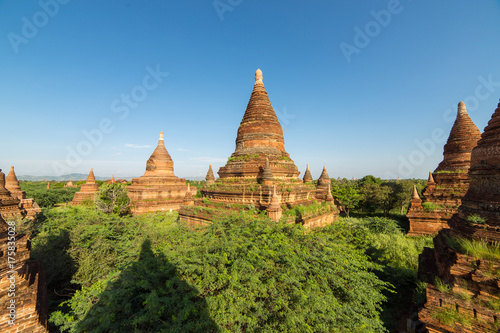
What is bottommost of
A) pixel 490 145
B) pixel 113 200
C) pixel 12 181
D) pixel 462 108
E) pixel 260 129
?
pixel 113 200

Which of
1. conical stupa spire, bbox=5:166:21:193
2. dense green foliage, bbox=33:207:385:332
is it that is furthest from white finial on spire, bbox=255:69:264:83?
conical stupa spire, bbox=5:166:21:193

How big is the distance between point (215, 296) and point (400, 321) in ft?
24.9

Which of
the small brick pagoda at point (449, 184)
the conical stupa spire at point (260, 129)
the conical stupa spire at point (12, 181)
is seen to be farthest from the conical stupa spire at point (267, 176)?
the conical stupa spire at point (12, 181)

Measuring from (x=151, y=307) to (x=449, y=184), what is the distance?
21849 millimetres

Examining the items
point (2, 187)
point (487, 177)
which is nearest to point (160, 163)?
point (2, 187)

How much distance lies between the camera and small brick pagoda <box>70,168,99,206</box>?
27.1 metres

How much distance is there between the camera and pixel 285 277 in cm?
556

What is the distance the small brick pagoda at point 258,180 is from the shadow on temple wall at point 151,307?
593 centimetres

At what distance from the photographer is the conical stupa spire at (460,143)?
16875mm

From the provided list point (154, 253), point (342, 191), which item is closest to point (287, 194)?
point (154, 253)

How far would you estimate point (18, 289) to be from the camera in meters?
5.82

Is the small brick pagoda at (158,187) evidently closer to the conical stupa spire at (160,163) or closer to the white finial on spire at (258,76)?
the conical stupa spire at (160,163)

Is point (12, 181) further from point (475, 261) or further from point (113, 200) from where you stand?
point (475, 261)

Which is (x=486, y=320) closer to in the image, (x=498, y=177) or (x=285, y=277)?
(x=498, y=177)
